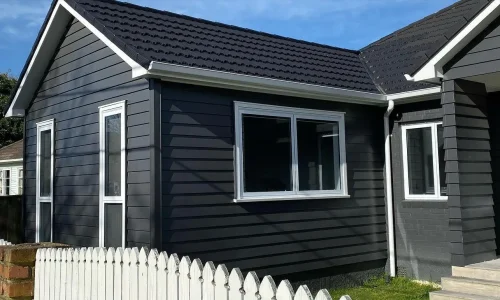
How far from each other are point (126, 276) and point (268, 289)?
2.10 m

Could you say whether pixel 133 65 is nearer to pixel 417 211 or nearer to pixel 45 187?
pixel 45 187

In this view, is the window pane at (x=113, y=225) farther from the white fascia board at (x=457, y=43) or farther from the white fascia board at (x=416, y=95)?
the white fascia board at (x=416, y=95)

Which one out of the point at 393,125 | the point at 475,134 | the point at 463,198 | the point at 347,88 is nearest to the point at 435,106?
the point at 393,125

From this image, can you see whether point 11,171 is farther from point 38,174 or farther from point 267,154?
point 267,154

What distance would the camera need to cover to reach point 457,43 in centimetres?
Answer: 611

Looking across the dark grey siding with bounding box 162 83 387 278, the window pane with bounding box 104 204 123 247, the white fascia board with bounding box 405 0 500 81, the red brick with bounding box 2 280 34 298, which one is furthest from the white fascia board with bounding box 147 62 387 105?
the red brick with bounding box 2 280 34 298

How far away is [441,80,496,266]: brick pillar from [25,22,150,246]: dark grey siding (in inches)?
149

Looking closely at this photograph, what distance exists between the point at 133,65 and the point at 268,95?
217 centimetres

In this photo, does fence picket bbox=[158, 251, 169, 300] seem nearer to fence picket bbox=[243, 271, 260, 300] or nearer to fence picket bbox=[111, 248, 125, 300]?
fence picket bbox=[111, 248, 125, 300]

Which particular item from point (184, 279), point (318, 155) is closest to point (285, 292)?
point (184, 279)

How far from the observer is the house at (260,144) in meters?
6.49

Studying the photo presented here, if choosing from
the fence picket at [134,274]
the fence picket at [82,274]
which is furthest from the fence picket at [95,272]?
the fence picket at [134,274]

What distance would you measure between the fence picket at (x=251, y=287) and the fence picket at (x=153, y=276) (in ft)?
4.19

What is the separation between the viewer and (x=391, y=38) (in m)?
11.6
